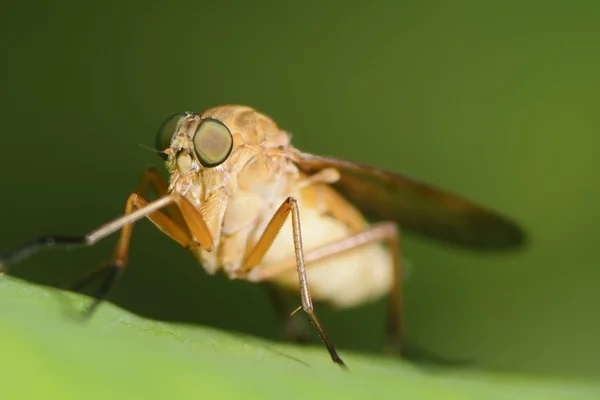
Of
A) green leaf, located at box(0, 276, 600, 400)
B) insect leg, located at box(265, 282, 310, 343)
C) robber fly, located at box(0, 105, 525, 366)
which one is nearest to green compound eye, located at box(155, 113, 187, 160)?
robber fly, located at box(0, 105, 525, 366)

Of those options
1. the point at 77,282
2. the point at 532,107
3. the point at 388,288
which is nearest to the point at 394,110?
the point at 532,107

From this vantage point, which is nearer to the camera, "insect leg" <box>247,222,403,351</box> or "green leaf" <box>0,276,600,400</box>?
"green leaf" <box>0,276,600,400</box>

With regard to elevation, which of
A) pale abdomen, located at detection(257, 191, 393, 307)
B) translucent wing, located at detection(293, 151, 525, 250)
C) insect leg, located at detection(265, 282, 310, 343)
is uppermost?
translucent wing, located at detection(293, 151, 525, 250)

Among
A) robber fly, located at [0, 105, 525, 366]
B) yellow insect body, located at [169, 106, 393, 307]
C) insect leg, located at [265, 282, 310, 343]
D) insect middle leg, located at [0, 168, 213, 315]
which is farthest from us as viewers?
insect leg, located at [265, 282, 310, 343]

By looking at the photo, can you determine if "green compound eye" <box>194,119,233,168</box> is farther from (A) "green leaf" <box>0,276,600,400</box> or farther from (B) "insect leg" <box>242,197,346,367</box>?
(A) "green leaf" <box>0,276,600,400</box>

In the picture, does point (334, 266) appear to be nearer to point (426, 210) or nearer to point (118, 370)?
point (426, 210)
